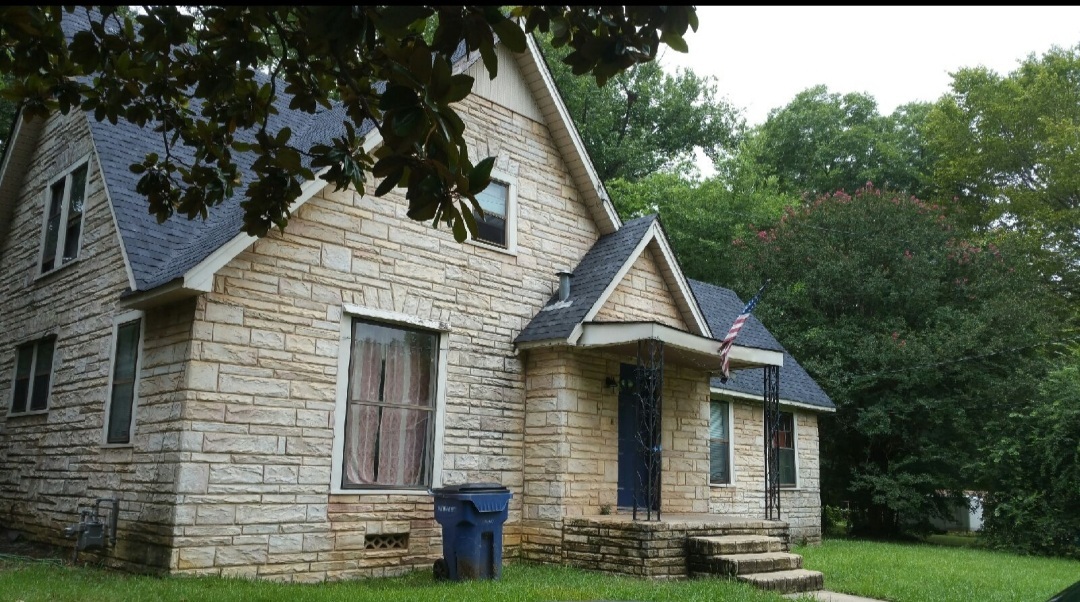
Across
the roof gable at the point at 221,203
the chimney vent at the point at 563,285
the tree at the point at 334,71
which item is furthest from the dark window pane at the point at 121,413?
Answer: the chimney vent at the point at 563,285

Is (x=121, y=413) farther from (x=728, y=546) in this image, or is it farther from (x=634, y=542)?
(x=728, y=546)

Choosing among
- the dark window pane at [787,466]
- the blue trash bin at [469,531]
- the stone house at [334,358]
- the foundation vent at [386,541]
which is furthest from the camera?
the dark window pane at [787,466]

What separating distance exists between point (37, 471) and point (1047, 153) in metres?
29.7

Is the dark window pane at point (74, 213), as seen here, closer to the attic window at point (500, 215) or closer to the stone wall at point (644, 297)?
the attic window at point (500, 215)

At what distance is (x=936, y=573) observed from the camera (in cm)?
1203

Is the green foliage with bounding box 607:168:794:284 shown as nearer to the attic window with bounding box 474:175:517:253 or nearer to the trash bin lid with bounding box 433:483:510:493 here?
the attic window with bounding box 474:175:517:253

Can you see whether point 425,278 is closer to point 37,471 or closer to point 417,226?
point 417,226

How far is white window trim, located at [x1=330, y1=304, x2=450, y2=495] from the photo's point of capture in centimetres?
994

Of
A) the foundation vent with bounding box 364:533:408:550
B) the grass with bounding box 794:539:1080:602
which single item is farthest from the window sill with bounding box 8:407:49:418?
the grass with bounding box 794:539:1080:602

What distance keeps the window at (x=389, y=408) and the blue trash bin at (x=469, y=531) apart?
1095 millimetres

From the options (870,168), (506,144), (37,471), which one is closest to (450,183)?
(506,144)

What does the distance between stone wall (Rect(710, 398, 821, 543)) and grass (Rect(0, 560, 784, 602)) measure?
717cm

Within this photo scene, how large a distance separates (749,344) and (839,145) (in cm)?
2314

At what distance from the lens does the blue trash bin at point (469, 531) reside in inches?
370
